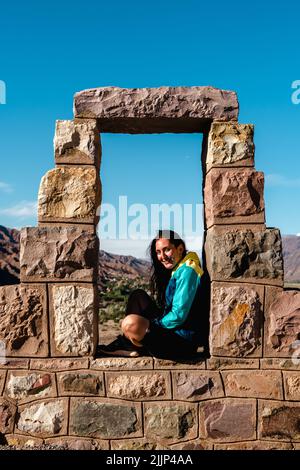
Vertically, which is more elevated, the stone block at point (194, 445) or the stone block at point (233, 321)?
the stone block at point (233, 321)

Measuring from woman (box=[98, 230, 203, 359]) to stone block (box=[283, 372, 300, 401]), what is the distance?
0.67m

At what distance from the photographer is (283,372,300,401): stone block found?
3.61 meters

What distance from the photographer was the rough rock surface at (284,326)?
3.62m

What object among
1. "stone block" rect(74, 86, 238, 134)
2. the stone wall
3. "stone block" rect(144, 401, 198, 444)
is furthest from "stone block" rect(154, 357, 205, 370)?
"stone block" rect(74, 86, 238, 134)

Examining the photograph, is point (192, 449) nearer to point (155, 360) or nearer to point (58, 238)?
point (155, 360)

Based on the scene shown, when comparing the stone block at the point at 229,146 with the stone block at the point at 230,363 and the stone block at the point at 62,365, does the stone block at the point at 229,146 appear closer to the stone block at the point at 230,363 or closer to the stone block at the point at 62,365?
the stone block at the point at 230,363

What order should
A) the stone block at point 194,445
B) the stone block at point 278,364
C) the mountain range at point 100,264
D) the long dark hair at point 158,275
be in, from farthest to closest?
the mountain range at point 100,264 < the long dark hair at point 158,275 < the stone block at point 278,364 < the stone block at point 194,445

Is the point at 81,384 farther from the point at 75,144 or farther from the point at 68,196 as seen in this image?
the point at 75,144

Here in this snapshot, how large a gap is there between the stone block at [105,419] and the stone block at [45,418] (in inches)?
2.7

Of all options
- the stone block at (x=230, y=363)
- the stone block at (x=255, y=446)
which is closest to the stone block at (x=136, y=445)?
the stone block at (x=255, y=446)

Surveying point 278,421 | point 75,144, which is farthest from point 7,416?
point 75,144

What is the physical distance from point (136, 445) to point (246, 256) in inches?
59.0

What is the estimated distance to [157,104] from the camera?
3.80 m

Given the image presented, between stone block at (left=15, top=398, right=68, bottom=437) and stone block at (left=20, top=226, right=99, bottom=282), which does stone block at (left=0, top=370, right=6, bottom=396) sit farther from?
stone block at (left=20, top=226, right=99, bottom=282)
